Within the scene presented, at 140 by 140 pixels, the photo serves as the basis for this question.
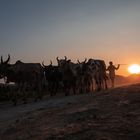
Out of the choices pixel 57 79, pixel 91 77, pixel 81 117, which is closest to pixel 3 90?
pixel 57 79

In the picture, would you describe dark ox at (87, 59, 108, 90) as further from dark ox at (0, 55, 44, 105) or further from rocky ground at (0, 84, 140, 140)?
rocky ground at (0, 84, 140, 140)

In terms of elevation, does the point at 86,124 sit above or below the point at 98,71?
below

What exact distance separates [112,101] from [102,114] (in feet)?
8.94

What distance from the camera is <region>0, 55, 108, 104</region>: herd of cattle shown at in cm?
2784

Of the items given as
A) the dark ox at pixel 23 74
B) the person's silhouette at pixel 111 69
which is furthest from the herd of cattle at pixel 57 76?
the person's silhouette at pixel 111 69

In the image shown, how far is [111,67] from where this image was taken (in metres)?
34.5

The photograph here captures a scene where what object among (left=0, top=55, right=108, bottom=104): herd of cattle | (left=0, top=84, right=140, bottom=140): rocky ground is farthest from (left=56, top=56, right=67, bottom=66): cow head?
(left=0, top=84, right=140, bottom=140): rocky ground

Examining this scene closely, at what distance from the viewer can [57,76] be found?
31.6 meters

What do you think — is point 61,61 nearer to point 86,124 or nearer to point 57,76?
point 57,76

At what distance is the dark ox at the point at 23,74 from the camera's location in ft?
90.9

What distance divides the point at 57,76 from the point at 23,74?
430 centimetres

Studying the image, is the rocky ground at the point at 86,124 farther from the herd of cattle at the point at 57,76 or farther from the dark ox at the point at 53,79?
the dark ox at the point at 53,79

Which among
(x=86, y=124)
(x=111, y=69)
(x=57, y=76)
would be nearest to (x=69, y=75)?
(x=57, y=76)

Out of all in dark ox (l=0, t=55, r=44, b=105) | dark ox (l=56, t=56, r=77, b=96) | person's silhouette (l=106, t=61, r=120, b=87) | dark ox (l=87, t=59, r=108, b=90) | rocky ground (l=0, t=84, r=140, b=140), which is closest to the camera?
rocky ground (l=0, t=84, r=140, b=140)
